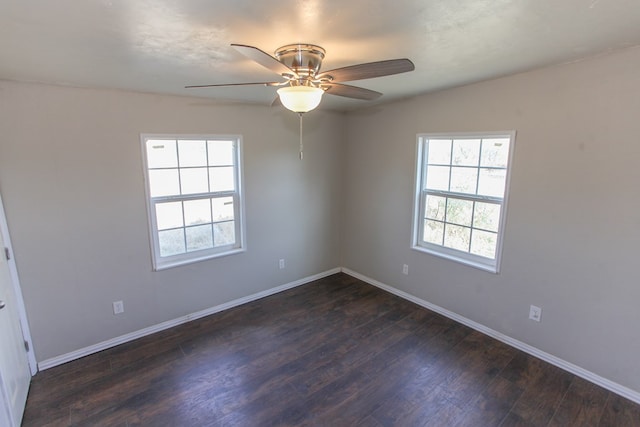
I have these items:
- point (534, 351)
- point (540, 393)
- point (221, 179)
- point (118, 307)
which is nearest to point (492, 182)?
point (534, 351)

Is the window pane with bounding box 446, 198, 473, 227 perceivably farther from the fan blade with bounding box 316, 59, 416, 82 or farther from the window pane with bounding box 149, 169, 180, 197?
the window pane with bounding box 149, 169, 180, 197

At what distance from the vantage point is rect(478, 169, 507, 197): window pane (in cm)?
287

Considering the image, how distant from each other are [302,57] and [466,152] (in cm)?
210

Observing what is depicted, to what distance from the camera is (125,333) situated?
9.71 feet

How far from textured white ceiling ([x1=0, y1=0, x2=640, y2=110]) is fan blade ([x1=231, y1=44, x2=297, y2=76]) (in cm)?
16

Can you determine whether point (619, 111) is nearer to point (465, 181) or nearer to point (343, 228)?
point (465, 181)

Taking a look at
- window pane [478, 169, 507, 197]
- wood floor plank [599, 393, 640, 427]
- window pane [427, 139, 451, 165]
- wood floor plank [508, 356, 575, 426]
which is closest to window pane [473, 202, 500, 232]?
window pane [478, 169, 507, 197]

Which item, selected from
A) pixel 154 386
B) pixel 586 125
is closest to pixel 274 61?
pixel 586 125

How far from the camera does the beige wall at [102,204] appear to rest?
2385 mm

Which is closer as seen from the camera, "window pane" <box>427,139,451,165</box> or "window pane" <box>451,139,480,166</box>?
"window pane" <box>451,139,480,166</box>

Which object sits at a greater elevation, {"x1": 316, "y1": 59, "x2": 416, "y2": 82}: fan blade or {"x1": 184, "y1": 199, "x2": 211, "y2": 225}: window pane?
{"x1": 316, "y1": 59, "x2": 416, "y2": 82}: fan blade

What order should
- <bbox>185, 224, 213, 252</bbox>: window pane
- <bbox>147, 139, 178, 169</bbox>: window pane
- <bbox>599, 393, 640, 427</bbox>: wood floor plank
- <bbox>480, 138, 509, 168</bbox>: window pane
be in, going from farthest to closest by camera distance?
<bbox>185, 224, 213, 252</bbox>: window pane < <bbox>147, 139, 178, 169</bbox>: window pane < <bbox>480, 138, 509, 168</bbox>: window pane < <bbox>599, 393, 640, 427</bbox>: wood floor plank

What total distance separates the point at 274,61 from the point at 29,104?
2128mm

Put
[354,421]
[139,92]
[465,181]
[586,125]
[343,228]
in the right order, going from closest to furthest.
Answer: [354,421], [586,125], [139,92], [465,181], [343,228]
